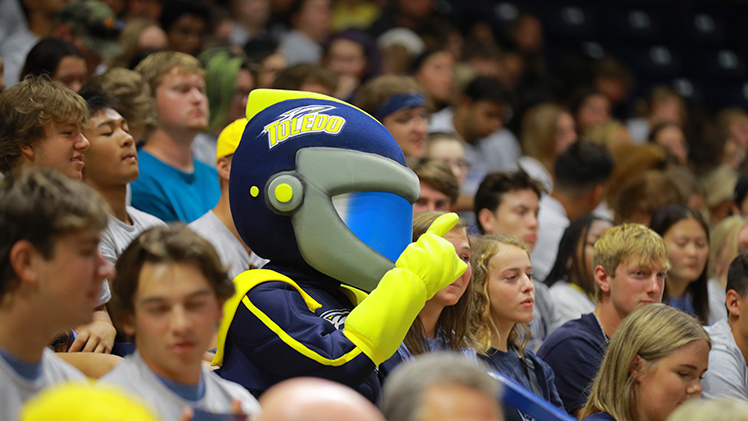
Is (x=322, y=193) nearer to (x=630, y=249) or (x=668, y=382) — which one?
(x=668, y=382)

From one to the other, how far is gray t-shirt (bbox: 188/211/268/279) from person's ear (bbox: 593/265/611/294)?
1448mm

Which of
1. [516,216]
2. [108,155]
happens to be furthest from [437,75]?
[108,155]

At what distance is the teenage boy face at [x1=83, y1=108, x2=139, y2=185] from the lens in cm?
347

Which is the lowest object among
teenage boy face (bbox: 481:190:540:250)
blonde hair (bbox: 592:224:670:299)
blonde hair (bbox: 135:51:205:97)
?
teenage boy face (bbox: 481:190:540:250)

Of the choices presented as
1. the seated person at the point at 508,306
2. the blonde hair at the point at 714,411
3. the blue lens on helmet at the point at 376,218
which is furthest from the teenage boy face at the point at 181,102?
the blonde hair at the point at 714,411

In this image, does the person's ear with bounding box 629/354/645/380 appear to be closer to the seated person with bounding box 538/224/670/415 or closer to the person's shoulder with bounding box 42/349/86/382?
the seated person with bounding box 538/224/670/415

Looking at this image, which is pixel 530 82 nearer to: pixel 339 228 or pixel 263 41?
pixel 263 41

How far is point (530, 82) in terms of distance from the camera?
8766mm

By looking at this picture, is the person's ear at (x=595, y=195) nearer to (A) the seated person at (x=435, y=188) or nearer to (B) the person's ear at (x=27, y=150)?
(A) the seated person at (x=435, y=188)

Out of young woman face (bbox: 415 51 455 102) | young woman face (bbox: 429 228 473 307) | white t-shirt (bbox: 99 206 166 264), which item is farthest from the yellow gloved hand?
young woman face (bbox: 415 51 455 102)

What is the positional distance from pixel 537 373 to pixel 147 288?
1.91 metres

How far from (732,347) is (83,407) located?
9.50ft

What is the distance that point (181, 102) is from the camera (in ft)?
14.5

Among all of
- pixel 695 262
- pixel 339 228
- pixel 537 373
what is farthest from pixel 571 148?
pixel 339 228
